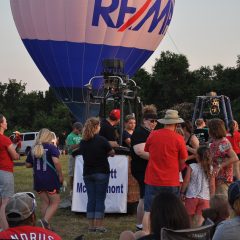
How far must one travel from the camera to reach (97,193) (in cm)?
788

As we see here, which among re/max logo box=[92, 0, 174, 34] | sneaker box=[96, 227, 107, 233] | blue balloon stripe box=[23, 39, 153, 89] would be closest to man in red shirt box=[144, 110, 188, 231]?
sneaker box=[96, 227, 107, 233]

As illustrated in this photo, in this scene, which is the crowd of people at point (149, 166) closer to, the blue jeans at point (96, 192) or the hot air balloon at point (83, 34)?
the blue jeans at point (96, 192)

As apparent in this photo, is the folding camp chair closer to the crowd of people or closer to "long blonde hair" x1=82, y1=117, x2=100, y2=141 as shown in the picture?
the crowd of people

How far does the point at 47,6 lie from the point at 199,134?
34.2 ft

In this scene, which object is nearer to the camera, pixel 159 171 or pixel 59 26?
pixel 159 171

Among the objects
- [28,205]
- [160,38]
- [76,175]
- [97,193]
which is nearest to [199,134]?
[76,175]

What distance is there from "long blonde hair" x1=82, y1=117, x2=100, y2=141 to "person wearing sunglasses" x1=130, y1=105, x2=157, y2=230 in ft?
1.65

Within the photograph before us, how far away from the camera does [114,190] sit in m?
9.20

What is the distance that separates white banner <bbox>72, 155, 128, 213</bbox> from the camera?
916 centimetres

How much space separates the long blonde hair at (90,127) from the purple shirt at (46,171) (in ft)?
1.37

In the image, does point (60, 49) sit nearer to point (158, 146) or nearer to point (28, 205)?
point (158, 146)

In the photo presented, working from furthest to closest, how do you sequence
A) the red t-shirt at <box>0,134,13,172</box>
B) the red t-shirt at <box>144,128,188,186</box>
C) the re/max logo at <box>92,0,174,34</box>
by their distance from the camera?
the re/max logo at <box>92,0,174,34</box> < the red t-shirt at <box>0,134,13,172</box> < the red t-shirt at <box>144,128,188,186</box>

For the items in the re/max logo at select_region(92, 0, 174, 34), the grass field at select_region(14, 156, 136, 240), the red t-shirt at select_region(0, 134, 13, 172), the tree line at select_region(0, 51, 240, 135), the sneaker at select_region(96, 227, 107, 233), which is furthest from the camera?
the tree line at select_region(0, 51, 240, 135)

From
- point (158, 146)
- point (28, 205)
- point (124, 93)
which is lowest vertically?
point (28, 205)
